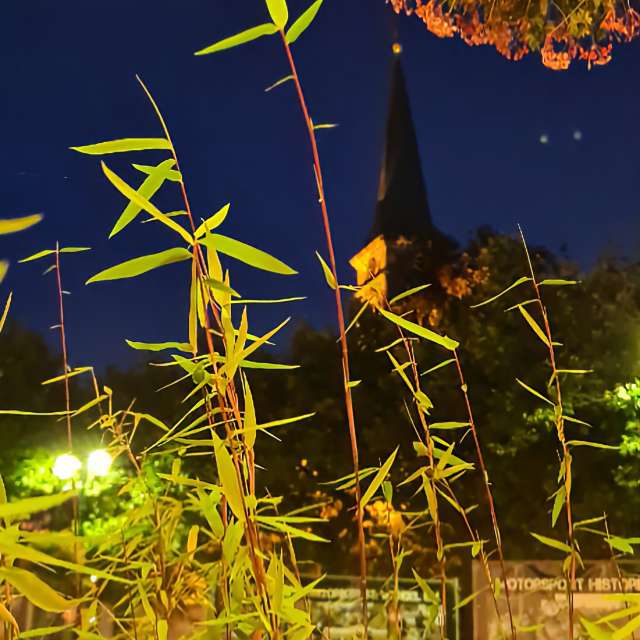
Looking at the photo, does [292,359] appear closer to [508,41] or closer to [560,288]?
[560,288]

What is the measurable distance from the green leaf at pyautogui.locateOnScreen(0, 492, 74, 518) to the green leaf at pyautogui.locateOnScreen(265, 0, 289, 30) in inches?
14.4

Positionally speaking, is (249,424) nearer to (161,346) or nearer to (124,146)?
(161,346)

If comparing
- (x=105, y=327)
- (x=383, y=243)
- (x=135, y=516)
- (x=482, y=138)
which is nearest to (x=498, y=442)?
(x=135, y=516)

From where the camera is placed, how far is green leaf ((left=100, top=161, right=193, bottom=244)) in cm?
56

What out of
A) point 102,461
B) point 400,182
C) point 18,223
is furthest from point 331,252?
point 400,182

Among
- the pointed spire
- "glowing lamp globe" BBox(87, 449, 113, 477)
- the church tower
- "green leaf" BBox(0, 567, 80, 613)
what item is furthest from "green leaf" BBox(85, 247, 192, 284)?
the pointed spire

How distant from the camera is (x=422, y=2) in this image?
327cm

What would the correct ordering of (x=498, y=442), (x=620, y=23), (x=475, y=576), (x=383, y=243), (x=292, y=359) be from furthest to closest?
(x=383, y=243) → (x=292, y=359) → (x=498, y=442) → (x=475, y=576) → (x=620, y=23)

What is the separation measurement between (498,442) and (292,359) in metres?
4.71

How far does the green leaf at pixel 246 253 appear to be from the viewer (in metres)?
0.60

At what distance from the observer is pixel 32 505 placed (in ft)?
1.36

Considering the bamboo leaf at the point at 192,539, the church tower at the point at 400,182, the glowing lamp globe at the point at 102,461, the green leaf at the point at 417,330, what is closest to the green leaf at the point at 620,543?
the green leaf at the point at 417,330

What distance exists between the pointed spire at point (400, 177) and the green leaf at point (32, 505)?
2806 centimetres

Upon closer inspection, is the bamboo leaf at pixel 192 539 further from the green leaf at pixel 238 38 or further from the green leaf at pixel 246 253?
the green leaf at pixel 238 38
